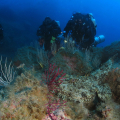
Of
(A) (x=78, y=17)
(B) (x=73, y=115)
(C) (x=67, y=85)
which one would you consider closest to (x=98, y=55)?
(A) (x=78, y=17)

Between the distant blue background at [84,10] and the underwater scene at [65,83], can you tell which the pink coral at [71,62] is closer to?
the underwater scene at [65,83]

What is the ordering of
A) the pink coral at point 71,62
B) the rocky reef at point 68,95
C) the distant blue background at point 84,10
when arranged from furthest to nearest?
the distant blue background at point 84,10
the pink coral at point 71,62
the rocky reef at point 68,95

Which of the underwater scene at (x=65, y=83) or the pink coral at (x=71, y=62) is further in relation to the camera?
the pink coral at (x=71, y=62)

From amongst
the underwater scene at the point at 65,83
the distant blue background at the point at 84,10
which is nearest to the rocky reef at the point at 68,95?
the underwater scene at the point at 65,83

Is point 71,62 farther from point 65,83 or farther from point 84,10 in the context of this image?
point 84,10

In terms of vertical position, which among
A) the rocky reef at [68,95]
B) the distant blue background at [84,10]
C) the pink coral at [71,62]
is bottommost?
the rocky reef at [68,95]

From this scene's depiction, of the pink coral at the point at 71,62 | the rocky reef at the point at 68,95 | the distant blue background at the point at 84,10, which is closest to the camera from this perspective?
the rocky reef at the point at 68,95

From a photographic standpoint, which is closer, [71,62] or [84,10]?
[71,62]

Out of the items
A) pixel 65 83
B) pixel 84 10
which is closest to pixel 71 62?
pixel 65 83

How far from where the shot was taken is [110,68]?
4039 mm

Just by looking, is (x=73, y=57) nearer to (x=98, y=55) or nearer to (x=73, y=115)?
(x=98, y=55)

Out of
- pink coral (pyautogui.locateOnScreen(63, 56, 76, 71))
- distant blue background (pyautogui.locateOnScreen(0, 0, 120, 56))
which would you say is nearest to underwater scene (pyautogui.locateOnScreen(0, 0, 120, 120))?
pink coral (pyautogui.locateOnScreen(63, 56, 76, 71))

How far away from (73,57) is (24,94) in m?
3.16

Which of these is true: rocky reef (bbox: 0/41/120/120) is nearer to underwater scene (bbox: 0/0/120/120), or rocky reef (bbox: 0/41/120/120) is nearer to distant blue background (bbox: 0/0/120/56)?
underwater scene (bbox: 0/0/120/120)
